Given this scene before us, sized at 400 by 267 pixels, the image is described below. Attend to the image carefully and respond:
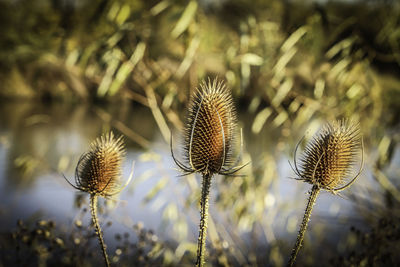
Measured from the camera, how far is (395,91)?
4.56 m

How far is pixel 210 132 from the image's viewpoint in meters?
1.37

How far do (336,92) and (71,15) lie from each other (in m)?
7.19

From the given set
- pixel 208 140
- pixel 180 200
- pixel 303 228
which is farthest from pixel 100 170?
pixel 180 200

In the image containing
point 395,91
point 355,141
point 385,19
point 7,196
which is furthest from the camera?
point 7,196

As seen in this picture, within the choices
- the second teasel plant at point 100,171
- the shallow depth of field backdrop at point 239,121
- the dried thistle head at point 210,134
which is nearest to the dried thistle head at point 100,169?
the second teasel plant at point 100,171

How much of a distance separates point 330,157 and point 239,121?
241cm

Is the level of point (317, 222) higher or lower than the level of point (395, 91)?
lower

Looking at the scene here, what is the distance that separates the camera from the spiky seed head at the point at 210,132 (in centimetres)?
133

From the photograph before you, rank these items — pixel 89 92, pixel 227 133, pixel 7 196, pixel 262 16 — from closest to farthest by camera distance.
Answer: pixel 227 133
pixel 262 16
pixel 7 196
pixel 89 92

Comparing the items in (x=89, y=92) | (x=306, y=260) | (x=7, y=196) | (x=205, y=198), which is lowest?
(x=205, y=198)

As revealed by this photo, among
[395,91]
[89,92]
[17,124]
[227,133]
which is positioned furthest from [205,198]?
[89,92]

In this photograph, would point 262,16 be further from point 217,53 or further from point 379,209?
point 379,209

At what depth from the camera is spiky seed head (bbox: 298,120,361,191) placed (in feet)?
4.47

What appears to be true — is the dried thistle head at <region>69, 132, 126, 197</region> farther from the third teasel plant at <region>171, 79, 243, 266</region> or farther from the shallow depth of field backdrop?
the shallow depth of field backdrop
